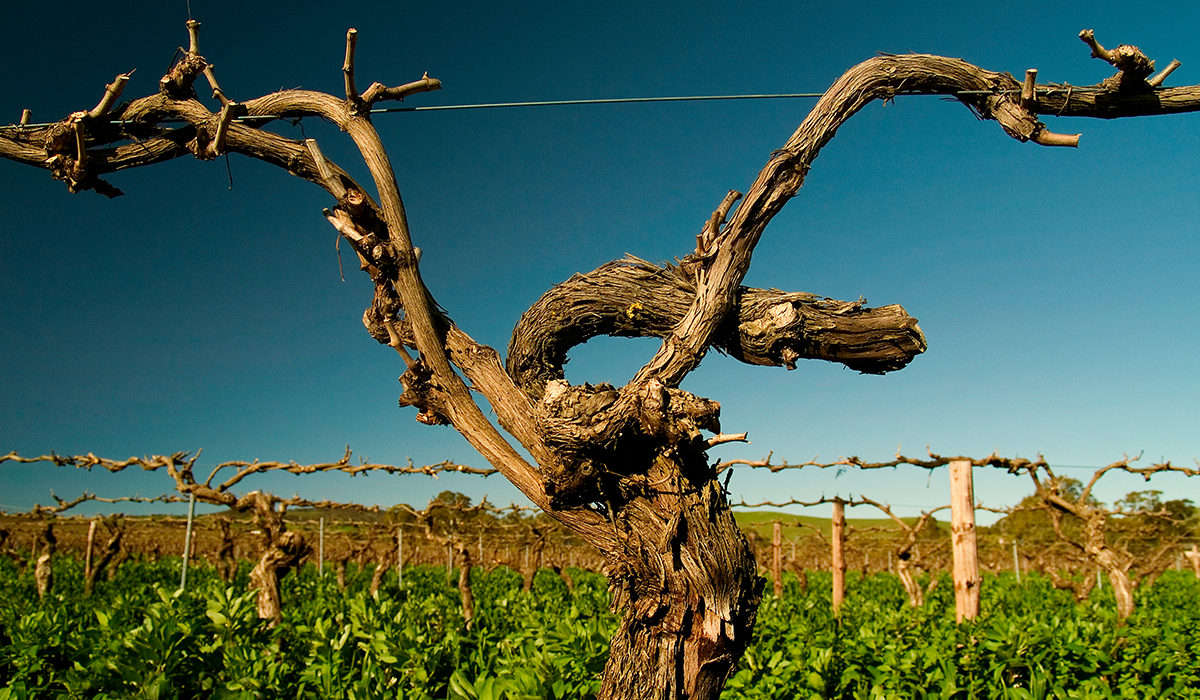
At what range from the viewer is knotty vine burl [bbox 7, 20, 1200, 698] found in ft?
6.63

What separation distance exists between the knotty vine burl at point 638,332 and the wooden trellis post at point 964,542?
5.14 metres

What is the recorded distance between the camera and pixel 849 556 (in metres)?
33.6

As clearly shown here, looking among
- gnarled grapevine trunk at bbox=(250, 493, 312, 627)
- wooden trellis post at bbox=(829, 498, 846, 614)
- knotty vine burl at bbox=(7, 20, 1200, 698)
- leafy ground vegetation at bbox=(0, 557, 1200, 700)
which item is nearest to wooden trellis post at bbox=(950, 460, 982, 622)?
leafy ground vegetation at bbox=(0, 557, 1200, 700)

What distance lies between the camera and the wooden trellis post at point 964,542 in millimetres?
6551

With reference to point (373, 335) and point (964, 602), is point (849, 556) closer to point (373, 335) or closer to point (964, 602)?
point (964, 602)

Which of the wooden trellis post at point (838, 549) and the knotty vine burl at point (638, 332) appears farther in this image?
the wooden trellis post at point (838, 549)

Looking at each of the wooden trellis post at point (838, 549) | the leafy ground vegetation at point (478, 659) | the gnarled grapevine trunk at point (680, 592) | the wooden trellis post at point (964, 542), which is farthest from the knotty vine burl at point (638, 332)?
the wooden trellis post at point (838, 549)

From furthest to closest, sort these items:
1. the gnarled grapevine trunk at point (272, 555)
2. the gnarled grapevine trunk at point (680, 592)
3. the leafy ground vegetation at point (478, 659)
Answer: the gnarled grapevine trunk at point (272, 555), the leafy ground vegetation at point (478, 659), the gnarled grapevine trunk at point (680, 592)

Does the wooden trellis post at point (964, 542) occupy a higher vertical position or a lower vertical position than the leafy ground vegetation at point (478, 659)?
higher

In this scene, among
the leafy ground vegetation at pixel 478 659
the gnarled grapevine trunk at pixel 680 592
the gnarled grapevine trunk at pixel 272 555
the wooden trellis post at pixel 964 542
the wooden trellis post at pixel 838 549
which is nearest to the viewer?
the gnarled grapevine trunk at pixel 680 592

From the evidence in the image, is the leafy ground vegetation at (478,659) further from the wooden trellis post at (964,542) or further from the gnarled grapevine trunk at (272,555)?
the wooden trellis post at (964,542)

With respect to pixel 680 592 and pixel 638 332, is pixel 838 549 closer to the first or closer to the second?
pixel 638 332

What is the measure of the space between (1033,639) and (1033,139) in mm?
3969

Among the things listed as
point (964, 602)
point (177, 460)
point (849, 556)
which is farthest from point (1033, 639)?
point (849, 556)
